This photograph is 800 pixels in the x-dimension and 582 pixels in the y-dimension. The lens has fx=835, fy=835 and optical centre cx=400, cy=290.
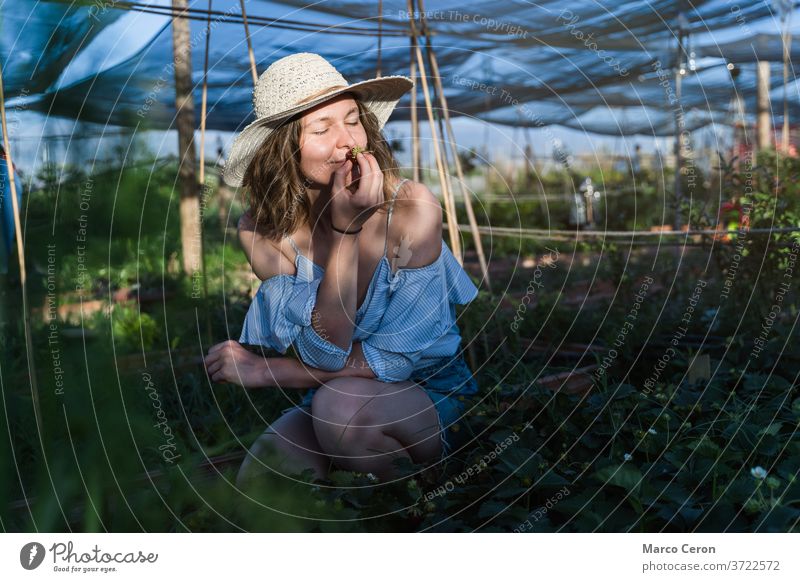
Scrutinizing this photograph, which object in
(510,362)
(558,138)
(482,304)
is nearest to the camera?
(510,362)

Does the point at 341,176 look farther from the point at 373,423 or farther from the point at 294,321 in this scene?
the point at 373,423

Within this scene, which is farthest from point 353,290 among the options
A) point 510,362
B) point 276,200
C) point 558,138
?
point 558,138

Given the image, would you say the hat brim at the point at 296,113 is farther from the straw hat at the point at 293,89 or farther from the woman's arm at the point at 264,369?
the woman's arm at the point at 264,369

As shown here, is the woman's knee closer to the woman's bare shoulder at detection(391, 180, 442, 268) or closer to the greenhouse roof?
the woman's bare shoulder at detection(391, 180, 442, 268)

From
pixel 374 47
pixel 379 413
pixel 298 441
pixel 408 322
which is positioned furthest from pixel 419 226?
pixel 374 47

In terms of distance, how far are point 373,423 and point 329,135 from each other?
0.70 metres

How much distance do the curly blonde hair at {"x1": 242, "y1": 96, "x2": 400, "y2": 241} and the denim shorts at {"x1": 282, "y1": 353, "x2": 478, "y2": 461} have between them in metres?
0.43

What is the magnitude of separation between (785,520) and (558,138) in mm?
7516

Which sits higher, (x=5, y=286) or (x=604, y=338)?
(x=5, y=286)

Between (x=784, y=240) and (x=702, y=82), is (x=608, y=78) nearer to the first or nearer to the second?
(x=702, y=82)

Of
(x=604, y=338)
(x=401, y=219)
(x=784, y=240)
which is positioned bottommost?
(x=604, y=338)

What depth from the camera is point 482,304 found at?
3.50 m

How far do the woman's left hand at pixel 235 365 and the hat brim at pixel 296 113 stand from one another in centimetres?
55

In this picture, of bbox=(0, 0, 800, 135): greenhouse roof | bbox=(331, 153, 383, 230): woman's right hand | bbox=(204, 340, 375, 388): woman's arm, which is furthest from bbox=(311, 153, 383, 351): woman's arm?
bbox=(0, 0, 800, 135): greenhouse roof
